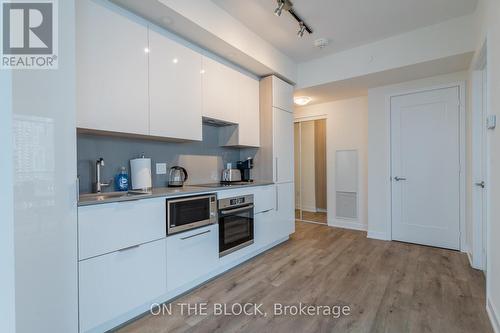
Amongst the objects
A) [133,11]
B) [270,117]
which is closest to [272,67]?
[270,117]

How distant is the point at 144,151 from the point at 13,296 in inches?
57.9

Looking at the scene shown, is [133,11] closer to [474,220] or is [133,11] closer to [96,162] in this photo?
[96,162]

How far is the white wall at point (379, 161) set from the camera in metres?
3.61

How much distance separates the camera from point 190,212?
2131 millimetres

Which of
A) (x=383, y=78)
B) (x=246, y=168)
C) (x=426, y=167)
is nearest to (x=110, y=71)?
(x=246, y=168)

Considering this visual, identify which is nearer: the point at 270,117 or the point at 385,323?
the point at 385,323

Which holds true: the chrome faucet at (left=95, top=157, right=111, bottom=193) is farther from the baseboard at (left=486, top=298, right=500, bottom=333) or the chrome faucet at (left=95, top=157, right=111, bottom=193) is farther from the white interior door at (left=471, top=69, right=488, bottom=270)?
the white interior door at (left=471, top=69, right=488, bottom=270)

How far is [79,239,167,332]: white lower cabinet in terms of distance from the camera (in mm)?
1477

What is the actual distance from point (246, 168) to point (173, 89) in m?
1.51

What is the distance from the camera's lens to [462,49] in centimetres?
259

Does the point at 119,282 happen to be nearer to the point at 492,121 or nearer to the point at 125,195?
the point at 125,195

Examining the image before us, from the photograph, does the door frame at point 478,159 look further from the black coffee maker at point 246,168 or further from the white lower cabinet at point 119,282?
the white lower cabinet at point 119,282

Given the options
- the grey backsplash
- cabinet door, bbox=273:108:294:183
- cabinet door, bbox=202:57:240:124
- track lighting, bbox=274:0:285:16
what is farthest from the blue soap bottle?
track lighting, bbox=274:0:285:16

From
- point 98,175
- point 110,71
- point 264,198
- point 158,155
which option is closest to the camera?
point 110,71
